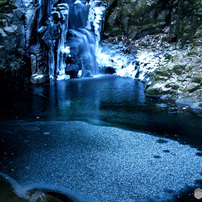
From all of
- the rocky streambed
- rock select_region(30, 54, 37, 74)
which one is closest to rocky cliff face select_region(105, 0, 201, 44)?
the rocky streambed

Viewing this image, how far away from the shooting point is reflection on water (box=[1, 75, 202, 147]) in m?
9.52

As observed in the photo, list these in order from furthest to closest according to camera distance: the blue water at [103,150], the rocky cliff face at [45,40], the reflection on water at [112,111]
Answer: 1. the rocky cliff face at [45,40]
2. the reflection on water at [112,111]
3. the blue water at [103,150]

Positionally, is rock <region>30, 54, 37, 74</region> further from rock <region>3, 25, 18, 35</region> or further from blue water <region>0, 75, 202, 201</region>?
blue water <region>0, 75, 202, 201</region>

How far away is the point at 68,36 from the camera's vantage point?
2719 cm

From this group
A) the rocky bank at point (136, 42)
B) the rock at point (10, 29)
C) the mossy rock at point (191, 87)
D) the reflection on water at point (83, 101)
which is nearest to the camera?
the reflection on water at point (83, 101)

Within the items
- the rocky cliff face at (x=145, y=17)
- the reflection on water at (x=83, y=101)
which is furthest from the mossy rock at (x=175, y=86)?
the rocky cliff face at (x=145, y=17)

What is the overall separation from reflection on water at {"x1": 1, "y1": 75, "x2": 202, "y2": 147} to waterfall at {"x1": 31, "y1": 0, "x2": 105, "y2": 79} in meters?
8.14

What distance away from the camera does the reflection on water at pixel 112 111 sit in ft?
31.2

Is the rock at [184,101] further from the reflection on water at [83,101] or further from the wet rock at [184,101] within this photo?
the reflection on water at [83,101]

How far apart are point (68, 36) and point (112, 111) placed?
18.7 m

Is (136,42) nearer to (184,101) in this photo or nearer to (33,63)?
(33,63)

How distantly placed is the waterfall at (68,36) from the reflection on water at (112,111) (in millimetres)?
8144

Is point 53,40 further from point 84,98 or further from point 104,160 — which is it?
point 104,160

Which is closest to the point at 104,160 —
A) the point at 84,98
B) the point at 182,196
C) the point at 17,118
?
the point at 182,196
